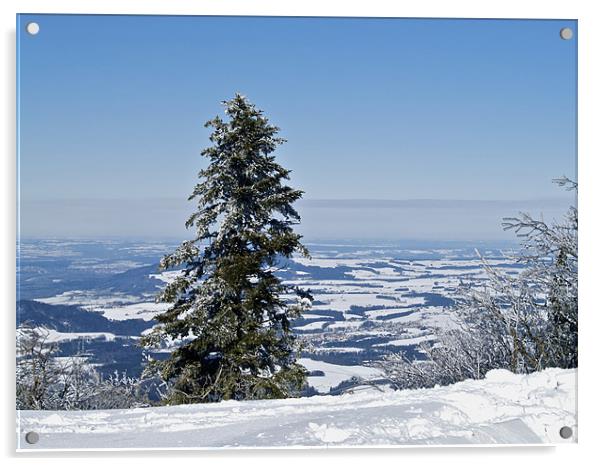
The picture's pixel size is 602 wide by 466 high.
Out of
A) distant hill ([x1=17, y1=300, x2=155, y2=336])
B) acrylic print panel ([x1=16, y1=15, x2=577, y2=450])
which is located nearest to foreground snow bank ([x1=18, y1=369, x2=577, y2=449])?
acrylic print panel ([x1=16, y1=15, x2=577, y2=450])

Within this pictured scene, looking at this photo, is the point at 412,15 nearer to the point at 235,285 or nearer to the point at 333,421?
the point at 235,285

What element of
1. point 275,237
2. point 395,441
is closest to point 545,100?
point 275,237

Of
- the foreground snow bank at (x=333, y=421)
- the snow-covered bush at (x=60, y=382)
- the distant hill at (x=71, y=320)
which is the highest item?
the distant hill at (x=71, y=320)

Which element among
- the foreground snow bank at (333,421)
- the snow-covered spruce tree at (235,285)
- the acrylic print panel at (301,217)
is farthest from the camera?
the snow-covered spruce tree at (235,285)

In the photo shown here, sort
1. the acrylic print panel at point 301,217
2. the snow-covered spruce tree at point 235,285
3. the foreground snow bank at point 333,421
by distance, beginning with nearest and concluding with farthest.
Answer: the foreground snow bank at point 333,421, the acrylic print panel at point 301,217, the snow-covered spruce tree at point 235,285

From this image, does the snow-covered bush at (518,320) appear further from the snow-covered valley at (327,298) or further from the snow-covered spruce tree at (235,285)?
the snow-covered spruce tree at (235,285)

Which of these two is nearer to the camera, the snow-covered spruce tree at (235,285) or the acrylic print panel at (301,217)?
the acrylic print panel at (301,217)

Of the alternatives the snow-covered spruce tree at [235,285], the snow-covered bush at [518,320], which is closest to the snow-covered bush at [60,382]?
the snow-covered spruce tree at [235,285]
